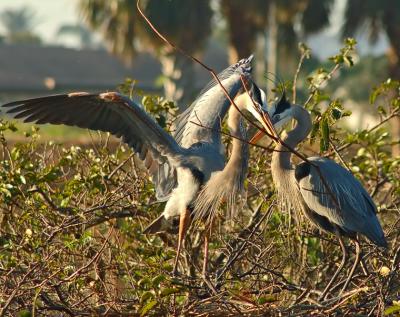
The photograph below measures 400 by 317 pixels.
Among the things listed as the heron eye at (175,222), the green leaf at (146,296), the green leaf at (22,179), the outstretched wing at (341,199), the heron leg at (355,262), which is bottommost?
the heron leg at (355,262)

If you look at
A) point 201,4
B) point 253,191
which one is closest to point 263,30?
point 201,4

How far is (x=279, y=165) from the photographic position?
5.97 metres

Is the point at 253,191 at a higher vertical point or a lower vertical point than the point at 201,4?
lower

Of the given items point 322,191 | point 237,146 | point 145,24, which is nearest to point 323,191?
point 322,191

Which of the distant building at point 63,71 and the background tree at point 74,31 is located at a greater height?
the background tree at point 74,31

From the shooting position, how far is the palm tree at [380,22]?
68.5 feet

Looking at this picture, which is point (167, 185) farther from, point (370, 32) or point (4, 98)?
point (4, 98)

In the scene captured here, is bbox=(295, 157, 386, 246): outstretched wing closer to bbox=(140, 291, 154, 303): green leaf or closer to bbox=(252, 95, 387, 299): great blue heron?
bbox=(252, 95, 387, 299): great blue heron

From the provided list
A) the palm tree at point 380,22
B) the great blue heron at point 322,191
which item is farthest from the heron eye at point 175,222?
the palm tree at point 380,22

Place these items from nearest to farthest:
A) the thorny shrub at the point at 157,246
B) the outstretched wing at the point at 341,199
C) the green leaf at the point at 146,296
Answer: the green leaf at the point at 146,296
the thorny shrub at the point at 157,246
the outstretched wing at the point at 341,199

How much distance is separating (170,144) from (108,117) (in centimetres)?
41

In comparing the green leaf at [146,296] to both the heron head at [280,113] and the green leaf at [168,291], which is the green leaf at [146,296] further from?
the heron head at [280,113]

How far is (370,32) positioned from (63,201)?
16.2 m

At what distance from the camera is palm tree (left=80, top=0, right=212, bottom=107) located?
2200cm
